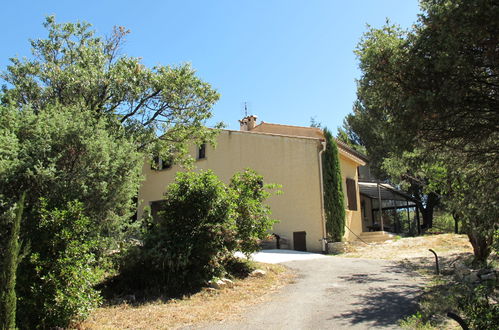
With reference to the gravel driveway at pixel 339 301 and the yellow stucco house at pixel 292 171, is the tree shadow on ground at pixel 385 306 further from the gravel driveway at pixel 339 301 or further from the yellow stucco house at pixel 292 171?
the yellow stucco house at pixel 292 171

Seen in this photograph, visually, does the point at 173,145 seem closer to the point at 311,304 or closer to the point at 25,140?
the point at 25,140

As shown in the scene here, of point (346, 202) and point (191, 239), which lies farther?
point (346, 202)

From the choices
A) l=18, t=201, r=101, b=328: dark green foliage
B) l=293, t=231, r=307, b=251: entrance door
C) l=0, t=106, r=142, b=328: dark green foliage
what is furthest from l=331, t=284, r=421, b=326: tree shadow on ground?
l=293, t=231, r=307, b=251: entrance door

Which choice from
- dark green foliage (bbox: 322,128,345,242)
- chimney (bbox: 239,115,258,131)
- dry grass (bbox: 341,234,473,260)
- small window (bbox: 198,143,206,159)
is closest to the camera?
dry grass (bbox: 341,234,473,260)

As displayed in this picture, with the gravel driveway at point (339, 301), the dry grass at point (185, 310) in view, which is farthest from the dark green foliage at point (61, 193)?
the gravel driveway at point (339, 301)

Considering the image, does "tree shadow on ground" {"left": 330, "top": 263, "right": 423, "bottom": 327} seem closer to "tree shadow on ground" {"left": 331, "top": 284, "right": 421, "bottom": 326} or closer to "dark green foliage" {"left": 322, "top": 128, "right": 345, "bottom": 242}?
"tree shadow on ground" {"left": 331, "top": 284, "right": 421, "bottom": 326}

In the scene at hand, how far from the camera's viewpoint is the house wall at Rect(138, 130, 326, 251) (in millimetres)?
17688

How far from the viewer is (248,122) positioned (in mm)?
25609

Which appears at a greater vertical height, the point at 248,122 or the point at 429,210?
the point at 248,122

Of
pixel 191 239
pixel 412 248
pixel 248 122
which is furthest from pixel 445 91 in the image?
pixel 248 122

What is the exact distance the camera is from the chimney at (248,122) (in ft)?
83.4

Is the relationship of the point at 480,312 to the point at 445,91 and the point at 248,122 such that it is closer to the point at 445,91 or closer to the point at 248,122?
the point at 445,91

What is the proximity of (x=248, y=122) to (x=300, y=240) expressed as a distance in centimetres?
1034

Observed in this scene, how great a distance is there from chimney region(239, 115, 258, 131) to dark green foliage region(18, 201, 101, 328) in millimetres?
18823
